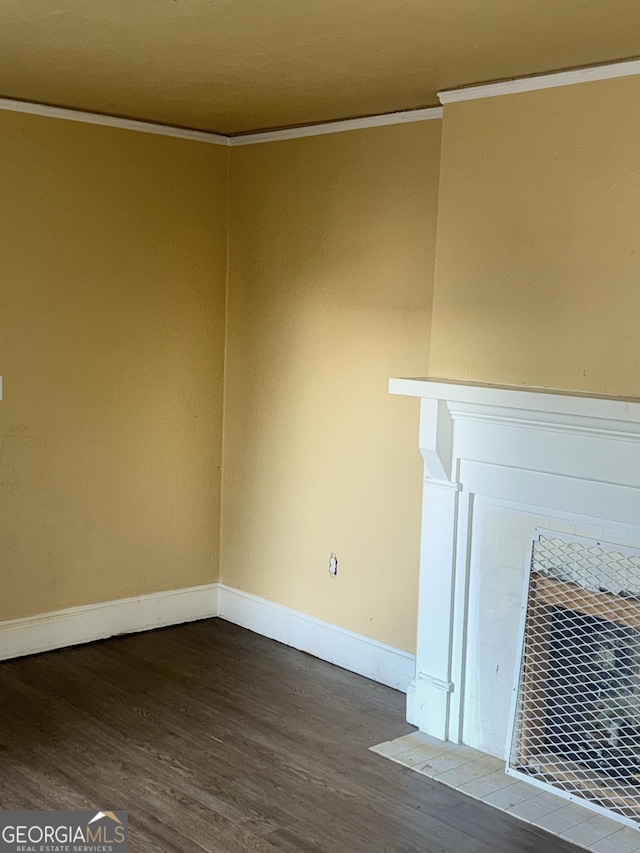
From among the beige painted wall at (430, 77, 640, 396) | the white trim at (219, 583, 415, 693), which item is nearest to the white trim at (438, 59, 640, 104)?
the beige painted wall at (430, 77, 640, 396)

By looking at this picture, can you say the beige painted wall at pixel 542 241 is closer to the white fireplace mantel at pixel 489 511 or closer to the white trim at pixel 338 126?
the white fireplace mantel at pixel 489 511

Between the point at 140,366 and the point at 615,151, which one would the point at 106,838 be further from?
the point at 615,151

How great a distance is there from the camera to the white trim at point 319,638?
4066 millimetres

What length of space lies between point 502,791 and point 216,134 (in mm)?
3193

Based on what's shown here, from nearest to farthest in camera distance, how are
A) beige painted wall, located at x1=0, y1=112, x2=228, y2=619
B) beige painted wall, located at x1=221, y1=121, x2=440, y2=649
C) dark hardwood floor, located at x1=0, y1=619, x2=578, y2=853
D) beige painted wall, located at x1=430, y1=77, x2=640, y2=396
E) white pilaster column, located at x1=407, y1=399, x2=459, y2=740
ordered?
dark hardwood floor, located at x1=0, y1=619, x2=578, y2=853 → beige painted wall, located at x1=430, y1=77, x2=640, y2=396 → white pilaster column, located at x1=407, y1=399, x2=459, y2=740 → beige painted wall, located at x1=221, y1=121, x2=440, y2=649 → beige painted wall, located at x1=0, y1=112, x2=228, y2=619

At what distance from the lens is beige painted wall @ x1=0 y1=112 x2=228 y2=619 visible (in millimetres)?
4148

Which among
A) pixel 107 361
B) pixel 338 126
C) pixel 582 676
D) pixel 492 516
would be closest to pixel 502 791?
pixel 582 676

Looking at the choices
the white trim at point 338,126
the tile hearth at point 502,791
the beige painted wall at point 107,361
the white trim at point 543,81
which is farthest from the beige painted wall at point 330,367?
the tile hearth at point 502,791

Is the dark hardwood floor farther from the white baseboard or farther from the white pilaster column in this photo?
the white pilaster column

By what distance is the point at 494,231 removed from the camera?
3.37 m

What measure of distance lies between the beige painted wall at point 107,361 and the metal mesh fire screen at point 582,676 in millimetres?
2084

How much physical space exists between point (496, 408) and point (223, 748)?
154 centimetres

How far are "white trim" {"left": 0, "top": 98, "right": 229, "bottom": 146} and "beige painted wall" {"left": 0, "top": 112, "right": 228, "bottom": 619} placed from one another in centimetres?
3

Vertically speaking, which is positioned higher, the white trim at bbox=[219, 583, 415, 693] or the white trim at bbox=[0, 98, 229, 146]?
the white trim at bbox=[0, 98, 229, 146]
